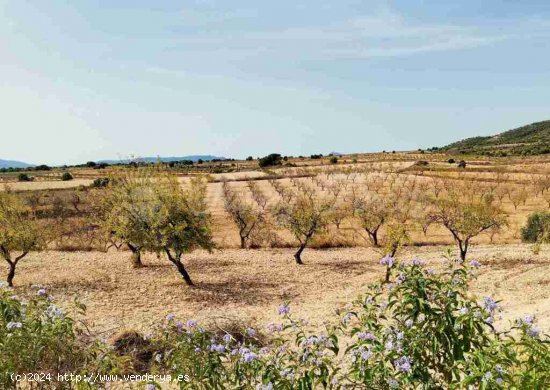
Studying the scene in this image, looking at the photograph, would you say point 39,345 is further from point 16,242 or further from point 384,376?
point 16,242

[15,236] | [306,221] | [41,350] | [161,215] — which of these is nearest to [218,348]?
[41,350]

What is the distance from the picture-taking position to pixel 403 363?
195 inches

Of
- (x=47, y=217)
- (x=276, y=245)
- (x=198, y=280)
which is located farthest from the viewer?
(x=47, y=217)

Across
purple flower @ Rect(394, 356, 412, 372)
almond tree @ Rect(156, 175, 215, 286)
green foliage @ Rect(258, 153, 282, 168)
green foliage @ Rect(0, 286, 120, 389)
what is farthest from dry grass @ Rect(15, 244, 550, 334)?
green foliage @ Rect(258, 153, 282, 168)

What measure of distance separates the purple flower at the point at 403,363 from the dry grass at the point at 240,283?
11.0 metres

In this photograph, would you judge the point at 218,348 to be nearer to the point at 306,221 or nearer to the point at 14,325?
the point at 14,325

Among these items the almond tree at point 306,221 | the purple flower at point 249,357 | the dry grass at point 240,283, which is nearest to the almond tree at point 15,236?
the dry grass at point 240,283

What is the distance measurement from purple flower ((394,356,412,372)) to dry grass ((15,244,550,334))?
1103cm

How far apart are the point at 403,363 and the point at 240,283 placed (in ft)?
66.5

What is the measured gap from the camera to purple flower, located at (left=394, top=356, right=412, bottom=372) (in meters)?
4.74

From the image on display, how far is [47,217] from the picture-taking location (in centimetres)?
5175

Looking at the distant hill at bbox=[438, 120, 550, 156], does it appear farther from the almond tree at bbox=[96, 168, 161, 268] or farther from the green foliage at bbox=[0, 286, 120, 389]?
the green foliage at bbox=[0, 286, 120, 389]

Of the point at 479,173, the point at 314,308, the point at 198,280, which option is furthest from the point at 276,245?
the point at 479,173

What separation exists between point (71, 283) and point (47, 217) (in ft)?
105
